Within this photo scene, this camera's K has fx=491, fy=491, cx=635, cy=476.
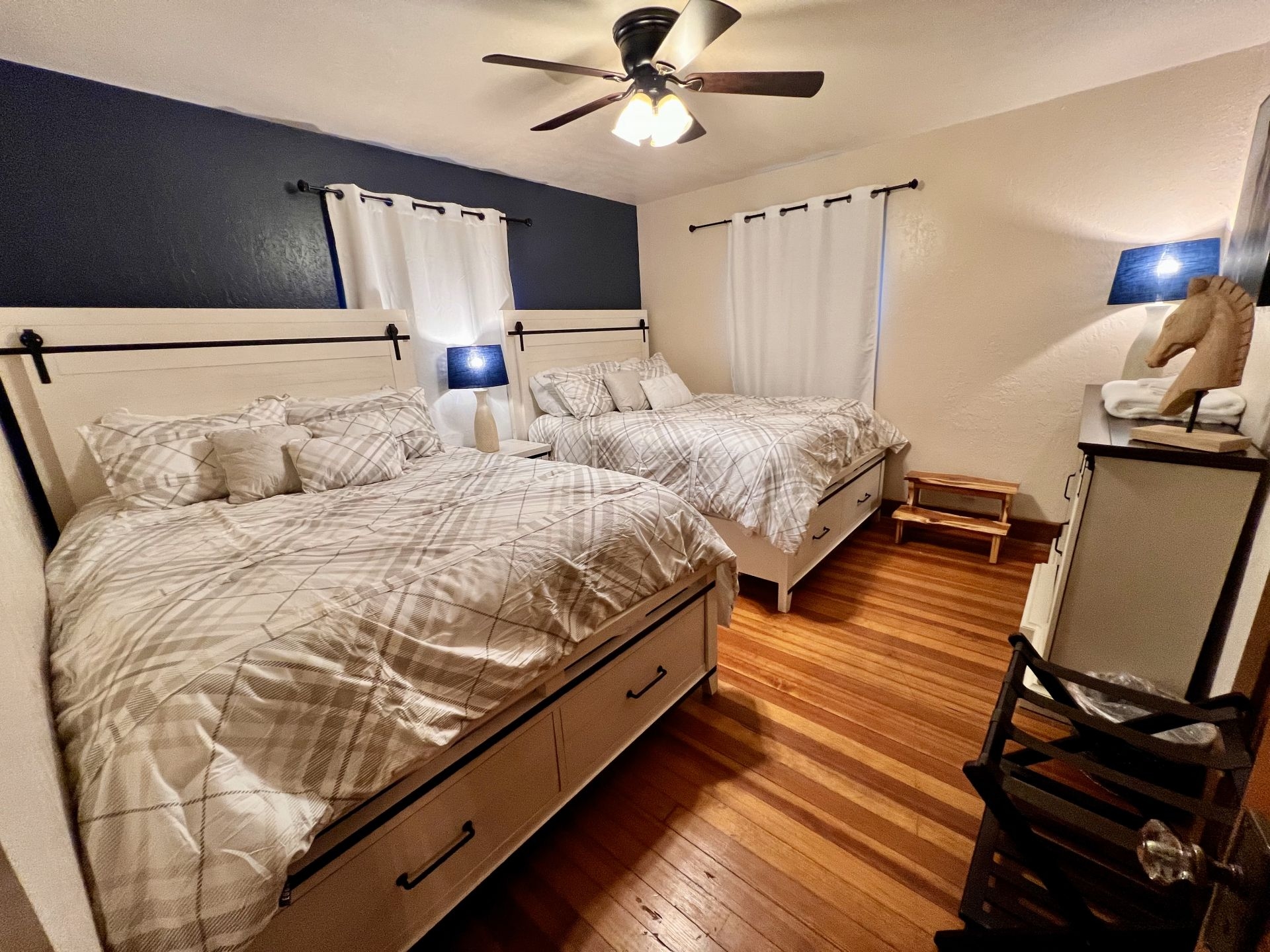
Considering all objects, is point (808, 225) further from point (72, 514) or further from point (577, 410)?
point (72, 514)

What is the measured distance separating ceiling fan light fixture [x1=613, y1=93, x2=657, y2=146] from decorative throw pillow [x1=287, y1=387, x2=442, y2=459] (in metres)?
1.48

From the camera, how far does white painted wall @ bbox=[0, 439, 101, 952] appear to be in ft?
1.18

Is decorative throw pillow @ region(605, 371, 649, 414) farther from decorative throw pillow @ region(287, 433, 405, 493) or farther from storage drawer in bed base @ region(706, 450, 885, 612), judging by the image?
decorative throw pillow @ region(287, 433, 405, 493)

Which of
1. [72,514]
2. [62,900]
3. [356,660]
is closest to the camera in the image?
[62,900]

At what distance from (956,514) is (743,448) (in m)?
1.67

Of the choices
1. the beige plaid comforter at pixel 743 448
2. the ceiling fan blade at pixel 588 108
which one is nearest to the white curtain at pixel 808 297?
the beige plaid comforter at pixel 743 448

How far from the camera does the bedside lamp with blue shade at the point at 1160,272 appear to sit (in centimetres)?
196

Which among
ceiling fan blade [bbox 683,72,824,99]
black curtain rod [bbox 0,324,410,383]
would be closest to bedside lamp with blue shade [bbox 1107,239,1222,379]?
ceiling fan blade [bbox 683,72,824,99]

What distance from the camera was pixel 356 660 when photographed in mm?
900

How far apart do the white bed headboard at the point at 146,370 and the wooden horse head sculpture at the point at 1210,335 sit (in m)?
3.15

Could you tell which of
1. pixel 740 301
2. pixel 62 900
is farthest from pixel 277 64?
pixel 740 301

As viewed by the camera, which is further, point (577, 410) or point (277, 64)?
point (577, 410)

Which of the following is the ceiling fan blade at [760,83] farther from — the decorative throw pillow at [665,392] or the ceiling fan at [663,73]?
the decorative throw pillow at [665,392]

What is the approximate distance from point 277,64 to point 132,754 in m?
2.33
